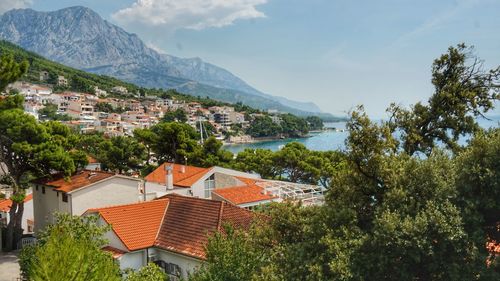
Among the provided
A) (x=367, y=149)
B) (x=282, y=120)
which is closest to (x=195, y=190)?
(x=367, y=149)

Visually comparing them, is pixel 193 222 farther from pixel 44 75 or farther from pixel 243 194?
pixel 44 75

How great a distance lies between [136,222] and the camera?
66.1 ft

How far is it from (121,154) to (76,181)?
85.0 feet

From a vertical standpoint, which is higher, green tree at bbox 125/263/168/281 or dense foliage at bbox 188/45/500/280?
dense foliage at bbox 188/45/500/280

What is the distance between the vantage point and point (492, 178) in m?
9.92

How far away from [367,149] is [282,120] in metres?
185

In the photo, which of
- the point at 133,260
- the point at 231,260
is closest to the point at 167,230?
the point at 133,260

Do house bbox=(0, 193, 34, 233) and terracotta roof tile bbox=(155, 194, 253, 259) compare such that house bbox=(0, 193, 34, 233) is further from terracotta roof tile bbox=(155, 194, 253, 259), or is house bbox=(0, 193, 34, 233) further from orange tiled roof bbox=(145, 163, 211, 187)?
terracotta roof tile bbox=(155, 194, 253, 259)

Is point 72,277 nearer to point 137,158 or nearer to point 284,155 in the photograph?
point 284,155

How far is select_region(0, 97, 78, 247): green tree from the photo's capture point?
26516 mm

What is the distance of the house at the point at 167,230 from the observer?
18297 mm

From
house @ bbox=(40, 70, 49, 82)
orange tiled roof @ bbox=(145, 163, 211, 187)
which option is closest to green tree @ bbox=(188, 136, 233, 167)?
orange tiled roof @ bbox=(145, 163, 211, 187)

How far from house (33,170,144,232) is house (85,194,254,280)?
204 inches

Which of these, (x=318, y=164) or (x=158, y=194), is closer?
(x=158, y=194)
